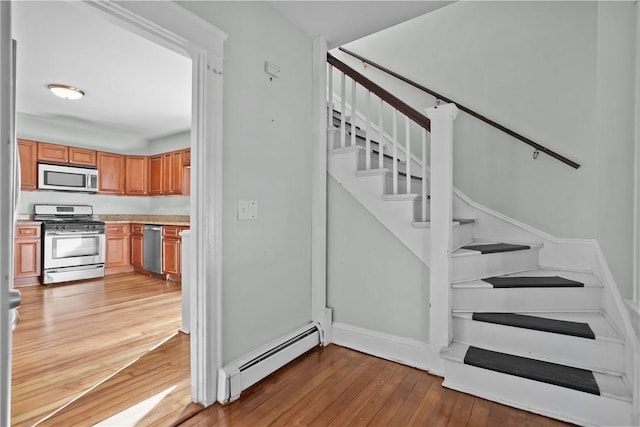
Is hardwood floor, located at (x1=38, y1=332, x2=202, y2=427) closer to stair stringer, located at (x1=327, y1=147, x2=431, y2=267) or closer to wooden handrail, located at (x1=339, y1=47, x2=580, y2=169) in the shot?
stair stringer, located at (x1=327, y1=147, x2=431, y2=267)

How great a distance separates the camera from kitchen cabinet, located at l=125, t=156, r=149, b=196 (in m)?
5.76

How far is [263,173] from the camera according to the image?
2.05 meters

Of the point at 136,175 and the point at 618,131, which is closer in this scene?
the point at 618,131

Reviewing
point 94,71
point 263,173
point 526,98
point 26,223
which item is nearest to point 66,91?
point 94,71

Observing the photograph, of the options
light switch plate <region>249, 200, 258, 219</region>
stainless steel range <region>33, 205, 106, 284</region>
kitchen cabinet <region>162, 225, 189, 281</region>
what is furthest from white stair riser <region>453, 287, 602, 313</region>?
stainless steel range <region>33, 205, 106, 284</region>

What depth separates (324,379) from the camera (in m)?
1.97

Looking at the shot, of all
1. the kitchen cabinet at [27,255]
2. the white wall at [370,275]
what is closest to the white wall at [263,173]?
the white wall at [370,275]

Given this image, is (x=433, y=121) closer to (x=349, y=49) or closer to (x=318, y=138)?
(x=318, y=138)

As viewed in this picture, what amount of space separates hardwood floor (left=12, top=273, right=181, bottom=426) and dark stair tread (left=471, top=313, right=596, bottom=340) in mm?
2486

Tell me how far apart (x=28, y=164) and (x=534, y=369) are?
6.43 m

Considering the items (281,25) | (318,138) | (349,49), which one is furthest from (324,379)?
(349,49)

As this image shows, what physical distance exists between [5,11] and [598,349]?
2.82 meters

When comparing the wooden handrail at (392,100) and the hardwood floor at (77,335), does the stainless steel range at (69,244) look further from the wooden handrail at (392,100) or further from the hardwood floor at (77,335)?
the wooden handrail at (392,100)

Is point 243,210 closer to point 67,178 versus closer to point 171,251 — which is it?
point 171,251
